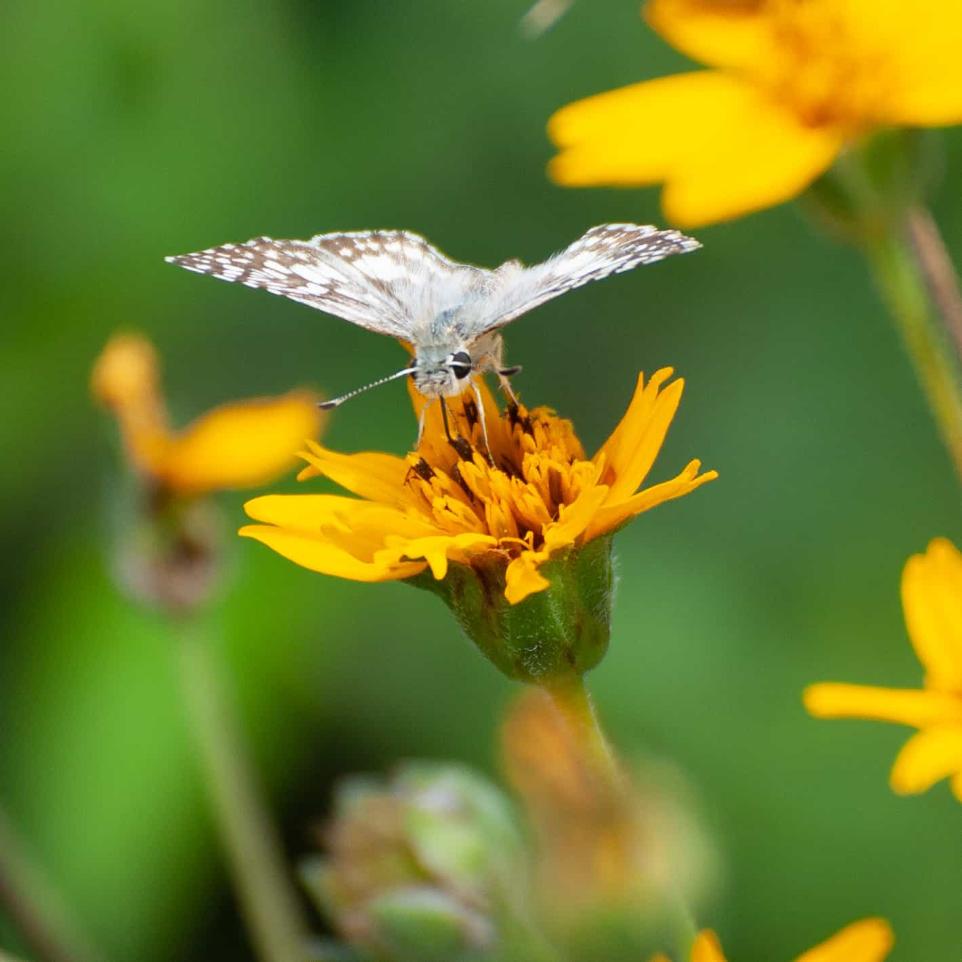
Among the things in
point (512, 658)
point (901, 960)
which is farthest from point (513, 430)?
point (901, 960)

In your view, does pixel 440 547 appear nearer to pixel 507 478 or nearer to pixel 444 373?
pixel 507 478

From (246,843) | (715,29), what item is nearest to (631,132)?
(715,29)

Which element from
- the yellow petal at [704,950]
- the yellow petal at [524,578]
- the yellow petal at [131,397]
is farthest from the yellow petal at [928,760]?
the yellow petal at [131,397]

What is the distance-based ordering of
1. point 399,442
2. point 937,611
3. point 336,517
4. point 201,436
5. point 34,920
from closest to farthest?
point 937,611
point 336,517
point 34,920
point 201,436
point 399,442

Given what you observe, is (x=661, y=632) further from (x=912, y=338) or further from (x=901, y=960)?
(x=912, y=338)

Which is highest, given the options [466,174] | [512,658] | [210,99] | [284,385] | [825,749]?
[210,99]

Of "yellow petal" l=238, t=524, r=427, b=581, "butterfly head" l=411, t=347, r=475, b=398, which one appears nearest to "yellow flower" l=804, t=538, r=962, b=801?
"yellow petal" l=238, t=524, r=427, b=581

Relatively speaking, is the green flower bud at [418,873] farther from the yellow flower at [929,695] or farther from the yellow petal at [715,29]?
the yellow petal at [715,29]
